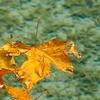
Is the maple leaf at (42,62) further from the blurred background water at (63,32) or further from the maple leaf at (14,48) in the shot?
the blurred background water at (63,32)

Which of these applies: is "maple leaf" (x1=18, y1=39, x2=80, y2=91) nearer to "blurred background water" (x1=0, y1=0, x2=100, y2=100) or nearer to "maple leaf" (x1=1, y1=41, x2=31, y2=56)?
"maple leaf" (x1=1, y1=41, x2=31, y2=56)

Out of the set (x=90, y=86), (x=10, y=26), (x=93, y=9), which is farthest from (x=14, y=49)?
(x=93, y=9)

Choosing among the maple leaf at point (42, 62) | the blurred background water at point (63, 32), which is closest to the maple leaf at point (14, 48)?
the maple leaf at point (42, 62)

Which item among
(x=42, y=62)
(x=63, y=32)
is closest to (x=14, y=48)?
(x=42, y=62)

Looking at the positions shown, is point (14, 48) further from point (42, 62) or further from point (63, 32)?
point (63, 32)

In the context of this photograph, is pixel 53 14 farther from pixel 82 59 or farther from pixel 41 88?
pixel 41 88

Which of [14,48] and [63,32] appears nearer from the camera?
[14,48]
